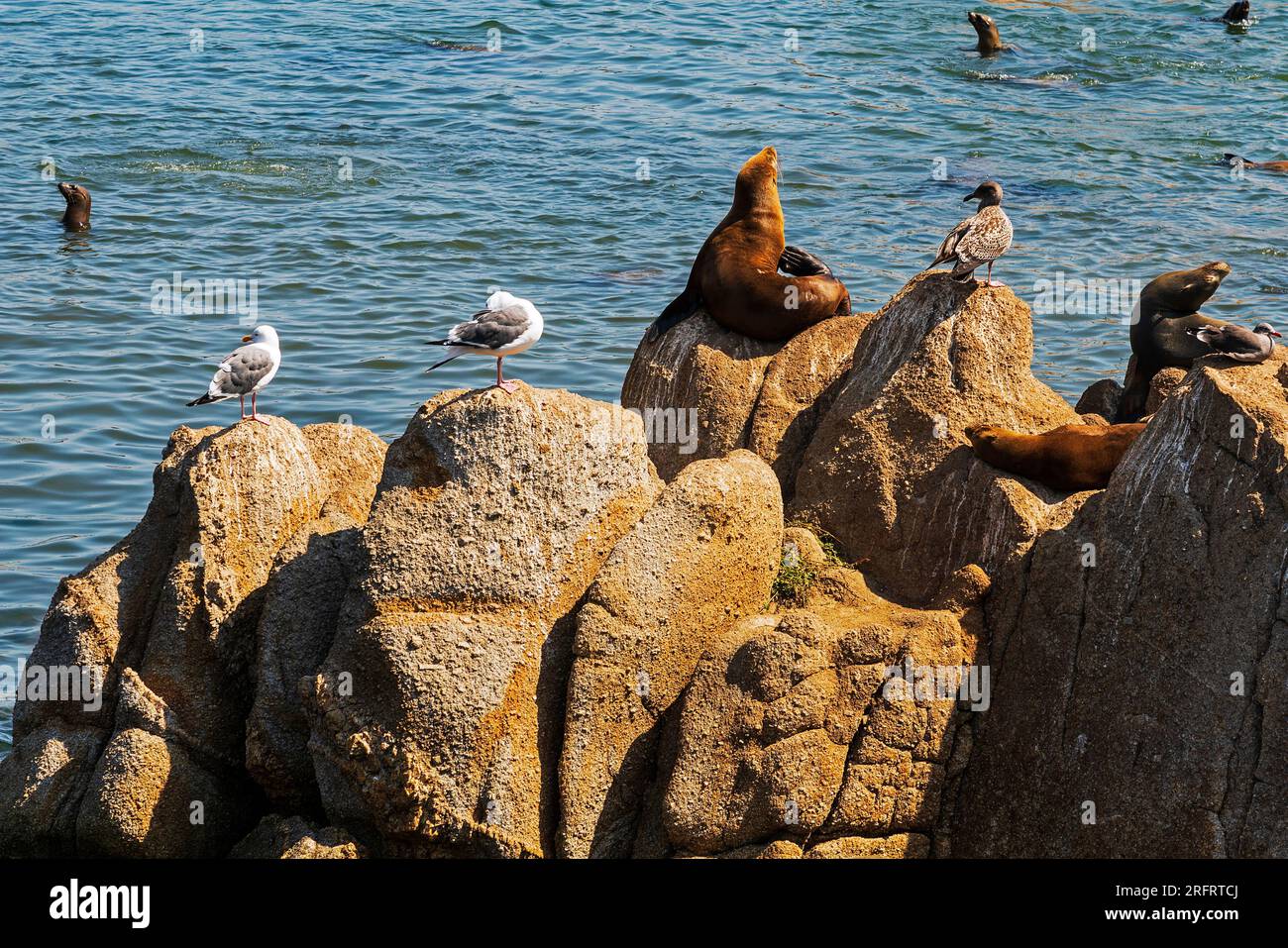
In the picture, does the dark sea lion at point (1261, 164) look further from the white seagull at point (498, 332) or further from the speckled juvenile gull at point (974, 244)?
the white seagull at point (498, 332)

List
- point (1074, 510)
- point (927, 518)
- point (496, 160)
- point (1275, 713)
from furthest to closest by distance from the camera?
point (496, 160) → point (927, 518) → point (1074, 510) → point (1275, 713)

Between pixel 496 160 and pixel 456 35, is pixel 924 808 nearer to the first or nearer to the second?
pixel 496 160

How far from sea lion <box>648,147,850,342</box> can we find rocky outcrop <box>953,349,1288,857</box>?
311cm

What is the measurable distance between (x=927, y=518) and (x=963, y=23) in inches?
939

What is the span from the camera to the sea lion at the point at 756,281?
1025cm

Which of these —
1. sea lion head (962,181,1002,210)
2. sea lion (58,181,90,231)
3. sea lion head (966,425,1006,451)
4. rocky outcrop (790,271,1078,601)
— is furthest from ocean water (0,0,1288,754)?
sea lion head (966,425,1006,451)

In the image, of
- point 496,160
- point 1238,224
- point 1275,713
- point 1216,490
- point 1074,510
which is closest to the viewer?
point 1275,713

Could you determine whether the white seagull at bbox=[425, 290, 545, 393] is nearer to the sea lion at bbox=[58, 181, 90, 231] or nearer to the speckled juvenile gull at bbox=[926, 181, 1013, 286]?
the speckled juvenile gull at bbox=[926, 181, 1013, 286]

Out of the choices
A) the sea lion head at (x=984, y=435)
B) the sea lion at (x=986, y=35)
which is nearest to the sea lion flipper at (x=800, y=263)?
the sea lion head at (x=984, y=435)

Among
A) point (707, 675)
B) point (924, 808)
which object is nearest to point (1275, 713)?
point (924, 808)

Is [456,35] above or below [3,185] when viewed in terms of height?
above

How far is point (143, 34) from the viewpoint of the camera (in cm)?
2883

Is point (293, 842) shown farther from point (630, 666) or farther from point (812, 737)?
point (812, 737)

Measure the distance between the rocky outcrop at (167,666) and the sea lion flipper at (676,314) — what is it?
2.90 meters
